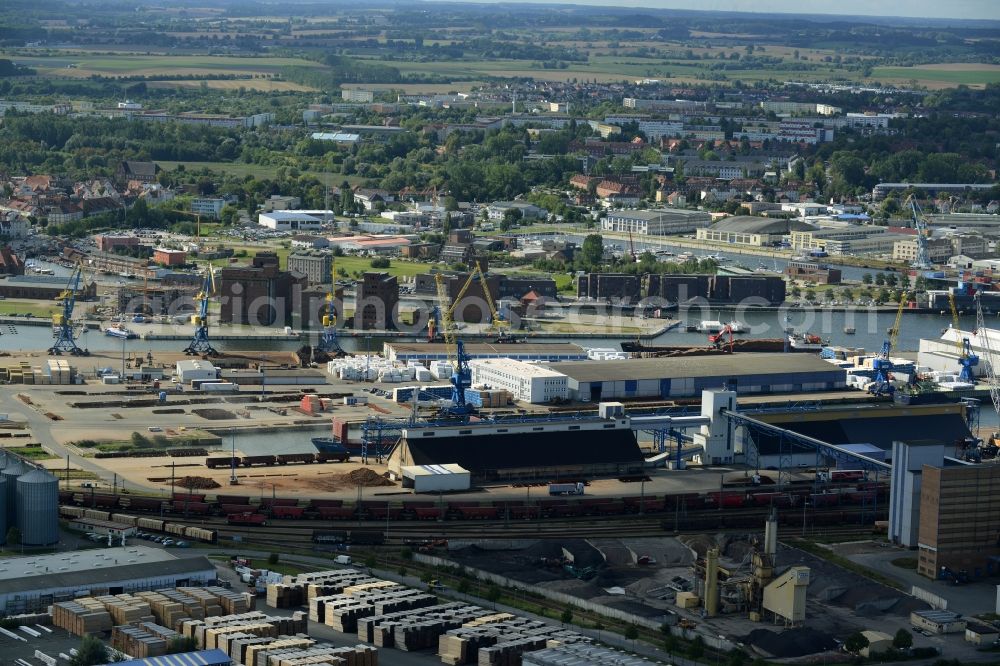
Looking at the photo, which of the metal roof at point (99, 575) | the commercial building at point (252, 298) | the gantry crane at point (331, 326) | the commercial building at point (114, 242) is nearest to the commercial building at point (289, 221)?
the commercial building at point (114, 242)

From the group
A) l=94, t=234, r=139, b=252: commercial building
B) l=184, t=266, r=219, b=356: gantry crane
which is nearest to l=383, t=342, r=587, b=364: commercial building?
l=184, t=266, r=219, b=356: gantry crane

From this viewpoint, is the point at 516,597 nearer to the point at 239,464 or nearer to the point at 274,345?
the point at 239,464

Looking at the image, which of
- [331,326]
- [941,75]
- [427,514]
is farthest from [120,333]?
[941,75]

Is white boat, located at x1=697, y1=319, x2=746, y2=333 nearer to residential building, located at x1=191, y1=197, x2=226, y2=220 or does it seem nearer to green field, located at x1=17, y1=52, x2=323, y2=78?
residential building, located at x1=191, y1=197, x2=226, y2=220

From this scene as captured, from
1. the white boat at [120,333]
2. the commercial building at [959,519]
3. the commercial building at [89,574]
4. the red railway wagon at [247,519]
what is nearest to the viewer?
the commercial building at [89,574]

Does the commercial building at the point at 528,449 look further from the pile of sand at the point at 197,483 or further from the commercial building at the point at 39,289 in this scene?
the commercial building at the point at 39,289

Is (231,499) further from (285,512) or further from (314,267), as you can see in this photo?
(314,267)
